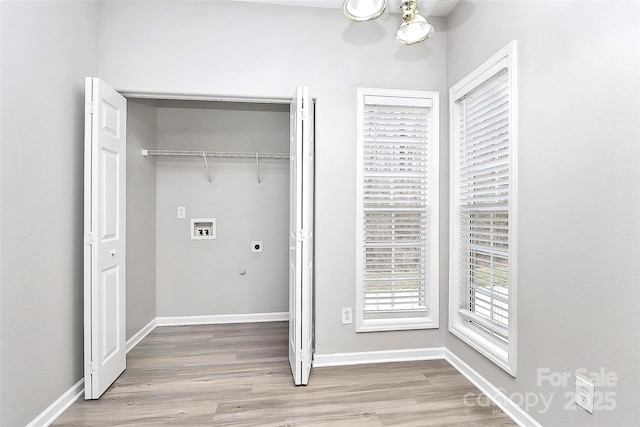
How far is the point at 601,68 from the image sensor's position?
143 cm

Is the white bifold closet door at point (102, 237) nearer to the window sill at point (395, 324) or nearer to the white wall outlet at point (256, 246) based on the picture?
the white wall outlet at point (256, 246)

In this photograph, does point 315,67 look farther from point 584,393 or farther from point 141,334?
point 141,334

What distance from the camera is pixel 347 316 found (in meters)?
2.64

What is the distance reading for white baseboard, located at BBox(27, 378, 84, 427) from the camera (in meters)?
1.83

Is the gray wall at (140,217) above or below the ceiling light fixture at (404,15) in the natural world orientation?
below

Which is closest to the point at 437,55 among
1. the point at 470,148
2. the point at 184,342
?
the point at 470,148

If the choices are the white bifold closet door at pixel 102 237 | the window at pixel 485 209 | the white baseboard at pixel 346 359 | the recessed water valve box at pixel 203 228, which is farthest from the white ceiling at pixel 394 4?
the white baseboard at pixel 346 359

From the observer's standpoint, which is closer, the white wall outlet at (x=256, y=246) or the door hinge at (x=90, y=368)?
the door hinge at (x=90, y=368)

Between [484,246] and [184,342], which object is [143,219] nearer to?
[184,342]

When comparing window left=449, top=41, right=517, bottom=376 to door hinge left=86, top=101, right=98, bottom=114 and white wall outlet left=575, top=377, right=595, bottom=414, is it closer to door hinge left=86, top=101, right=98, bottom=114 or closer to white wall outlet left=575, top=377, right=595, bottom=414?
white wall outlet left=575, top=377, right=595, bottom=414

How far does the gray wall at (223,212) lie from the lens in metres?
3.63

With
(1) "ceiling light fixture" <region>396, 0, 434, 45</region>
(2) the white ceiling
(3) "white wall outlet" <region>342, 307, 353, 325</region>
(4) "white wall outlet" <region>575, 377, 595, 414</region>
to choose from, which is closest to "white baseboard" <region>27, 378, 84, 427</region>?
(3) "white wall outlet" <region>342, 307, 353, 325</region>

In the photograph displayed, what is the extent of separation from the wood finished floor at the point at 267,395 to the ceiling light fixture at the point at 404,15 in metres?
2.30

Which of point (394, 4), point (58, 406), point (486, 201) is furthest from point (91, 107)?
point (486, 201)
